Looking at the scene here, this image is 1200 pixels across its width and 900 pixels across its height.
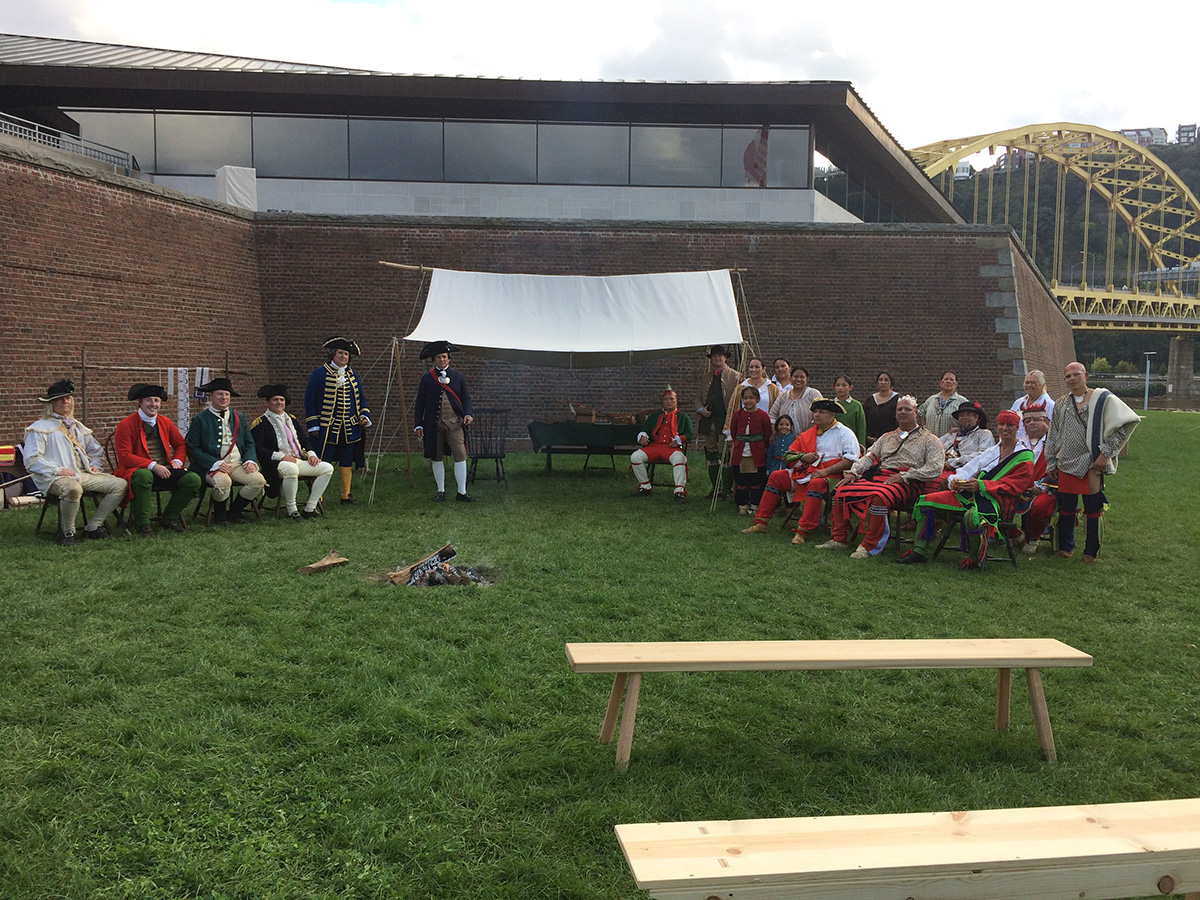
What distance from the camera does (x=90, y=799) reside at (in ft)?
9.23

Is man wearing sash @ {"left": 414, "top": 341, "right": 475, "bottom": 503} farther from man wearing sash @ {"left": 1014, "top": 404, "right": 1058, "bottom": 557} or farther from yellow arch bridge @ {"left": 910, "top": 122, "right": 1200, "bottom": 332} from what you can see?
yellow arch bridge @ {"left": 910, "top": 122, "right": 1200, "bottom": 332}

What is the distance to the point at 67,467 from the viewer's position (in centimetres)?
705

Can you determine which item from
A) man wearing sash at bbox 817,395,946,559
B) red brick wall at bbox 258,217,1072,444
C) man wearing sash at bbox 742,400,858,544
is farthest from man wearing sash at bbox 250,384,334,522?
red brick wall at bbox 258,217,1072,444

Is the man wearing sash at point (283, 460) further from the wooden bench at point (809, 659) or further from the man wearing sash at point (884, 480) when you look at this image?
the wooden bench at point (809, 659)

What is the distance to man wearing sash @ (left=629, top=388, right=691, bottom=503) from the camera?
32.4 ft

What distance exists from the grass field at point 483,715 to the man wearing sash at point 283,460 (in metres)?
1.71

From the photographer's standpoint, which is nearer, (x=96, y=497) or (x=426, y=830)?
(x=426, y=830)

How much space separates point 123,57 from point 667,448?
20.0m

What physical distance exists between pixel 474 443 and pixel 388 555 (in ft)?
16.7

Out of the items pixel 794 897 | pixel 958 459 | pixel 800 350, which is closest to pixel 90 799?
pixel 794 897

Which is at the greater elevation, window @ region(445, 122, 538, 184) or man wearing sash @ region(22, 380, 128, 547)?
window @ region(445, 122, 538, 184)

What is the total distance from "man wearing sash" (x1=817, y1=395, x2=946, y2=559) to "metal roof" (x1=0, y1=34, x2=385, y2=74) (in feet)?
57.8

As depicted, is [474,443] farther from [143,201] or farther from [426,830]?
[426,830]

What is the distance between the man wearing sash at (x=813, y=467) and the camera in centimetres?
771
